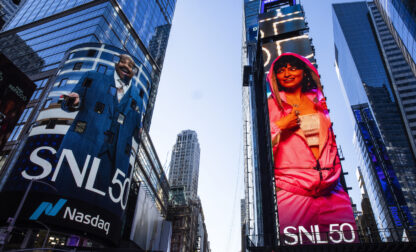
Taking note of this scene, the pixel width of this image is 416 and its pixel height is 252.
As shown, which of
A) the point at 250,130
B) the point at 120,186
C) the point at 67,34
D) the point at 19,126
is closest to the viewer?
the point at 120,186

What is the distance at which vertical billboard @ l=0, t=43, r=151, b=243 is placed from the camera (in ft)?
80.5

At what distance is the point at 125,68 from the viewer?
123 ft

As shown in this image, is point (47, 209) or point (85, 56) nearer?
point (47, 209)

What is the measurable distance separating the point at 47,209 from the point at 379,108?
488 ft

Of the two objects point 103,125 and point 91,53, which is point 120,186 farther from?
point 91,53

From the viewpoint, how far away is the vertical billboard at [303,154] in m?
26.7

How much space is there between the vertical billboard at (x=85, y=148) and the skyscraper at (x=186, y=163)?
3766 inches

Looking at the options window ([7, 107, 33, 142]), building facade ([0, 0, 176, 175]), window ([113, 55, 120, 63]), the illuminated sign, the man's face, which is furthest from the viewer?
the illuminated sign

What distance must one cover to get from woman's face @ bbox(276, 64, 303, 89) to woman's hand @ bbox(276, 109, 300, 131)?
4649 millimetres

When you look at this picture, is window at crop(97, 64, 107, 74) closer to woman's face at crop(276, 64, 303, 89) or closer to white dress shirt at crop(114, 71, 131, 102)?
white dress shirt at crop(114, 71, 131, 102)

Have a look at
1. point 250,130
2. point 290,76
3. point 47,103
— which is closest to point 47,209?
point 47,103

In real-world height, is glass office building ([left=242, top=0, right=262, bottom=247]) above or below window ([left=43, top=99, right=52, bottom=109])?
above

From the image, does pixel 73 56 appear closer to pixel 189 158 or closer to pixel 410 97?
pixel 189 158

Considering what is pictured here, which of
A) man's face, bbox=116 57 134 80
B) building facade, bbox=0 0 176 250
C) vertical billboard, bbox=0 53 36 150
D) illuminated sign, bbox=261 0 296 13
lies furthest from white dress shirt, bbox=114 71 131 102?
illuminated sign, bbox=261 0 296 13
